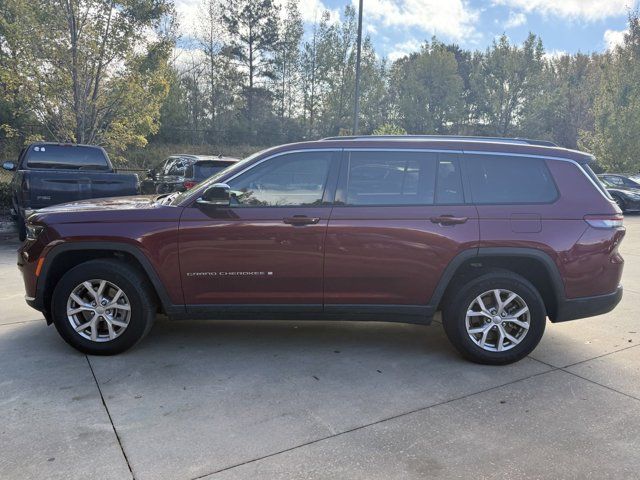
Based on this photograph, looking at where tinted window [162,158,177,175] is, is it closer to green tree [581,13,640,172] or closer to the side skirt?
the side skirt

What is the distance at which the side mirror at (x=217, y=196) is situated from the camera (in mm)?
3758

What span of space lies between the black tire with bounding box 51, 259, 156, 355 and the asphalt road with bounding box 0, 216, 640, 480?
0.43 ft

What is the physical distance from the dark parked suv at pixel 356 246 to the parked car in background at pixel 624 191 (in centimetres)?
1645

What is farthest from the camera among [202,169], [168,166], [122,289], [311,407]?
[168,166]

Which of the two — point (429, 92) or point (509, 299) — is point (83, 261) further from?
point (429, 92)

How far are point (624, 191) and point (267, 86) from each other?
28.0 meters

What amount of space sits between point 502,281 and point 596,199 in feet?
3.34

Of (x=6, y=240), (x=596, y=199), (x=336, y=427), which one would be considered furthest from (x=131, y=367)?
(x=6, y=240)

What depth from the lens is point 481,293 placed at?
3.91 metres

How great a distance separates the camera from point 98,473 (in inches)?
99.8

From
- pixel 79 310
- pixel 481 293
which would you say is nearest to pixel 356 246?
pixel 481 293

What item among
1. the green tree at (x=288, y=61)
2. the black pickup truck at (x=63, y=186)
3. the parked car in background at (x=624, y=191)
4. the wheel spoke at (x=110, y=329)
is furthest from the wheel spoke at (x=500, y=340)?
the green tree at (x=288, y=61)

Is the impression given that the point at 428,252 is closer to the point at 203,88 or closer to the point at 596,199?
the point at 596,199

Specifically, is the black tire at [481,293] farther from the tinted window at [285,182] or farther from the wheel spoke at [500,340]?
the tinted window at [285,182]
